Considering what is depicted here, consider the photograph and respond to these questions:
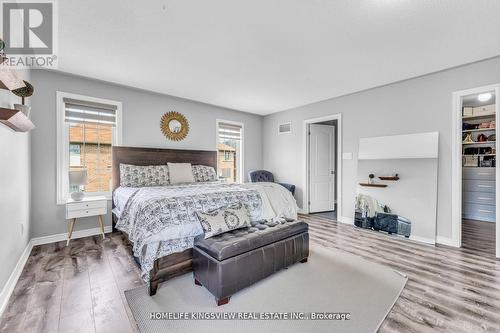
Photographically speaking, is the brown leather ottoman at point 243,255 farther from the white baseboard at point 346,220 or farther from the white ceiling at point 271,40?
the white baseboard at point 346,220

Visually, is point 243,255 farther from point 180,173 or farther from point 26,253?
point 26,253

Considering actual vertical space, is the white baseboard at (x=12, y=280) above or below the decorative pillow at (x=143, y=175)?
below

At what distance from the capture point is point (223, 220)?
7.97 feet

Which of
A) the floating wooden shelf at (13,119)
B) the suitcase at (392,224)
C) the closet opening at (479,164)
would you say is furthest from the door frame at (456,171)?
the floating wooden shelf at (13,119)

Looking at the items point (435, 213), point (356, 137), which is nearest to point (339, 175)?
point (356, 137)

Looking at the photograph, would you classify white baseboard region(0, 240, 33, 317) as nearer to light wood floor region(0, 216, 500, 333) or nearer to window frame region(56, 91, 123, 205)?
light wood floor region(0, 216, 500, 333)

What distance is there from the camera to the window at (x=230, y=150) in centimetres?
577

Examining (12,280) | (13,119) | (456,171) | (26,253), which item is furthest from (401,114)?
(26,253)

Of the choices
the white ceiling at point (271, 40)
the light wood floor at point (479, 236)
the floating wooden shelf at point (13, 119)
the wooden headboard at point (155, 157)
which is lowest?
the light wood floor at point (479, 236)

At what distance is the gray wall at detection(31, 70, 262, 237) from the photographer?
3.47 metres

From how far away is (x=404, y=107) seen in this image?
3.88 m

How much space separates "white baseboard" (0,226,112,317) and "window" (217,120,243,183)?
2.81 m

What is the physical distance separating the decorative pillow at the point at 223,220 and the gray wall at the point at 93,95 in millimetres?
2727

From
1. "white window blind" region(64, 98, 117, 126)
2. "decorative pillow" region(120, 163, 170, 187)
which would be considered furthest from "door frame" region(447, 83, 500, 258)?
"white window blind" region(64, 98, 117, 126)
